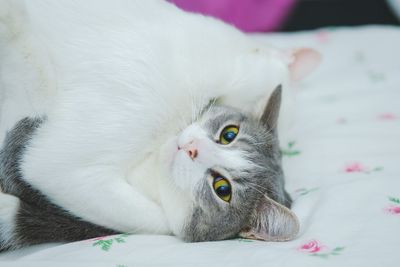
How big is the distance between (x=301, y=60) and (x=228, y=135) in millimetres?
598

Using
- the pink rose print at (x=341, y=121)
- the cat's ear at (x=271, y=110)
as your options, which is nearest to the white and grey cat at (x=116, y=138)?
the cat's ear at (x=271, y=110)

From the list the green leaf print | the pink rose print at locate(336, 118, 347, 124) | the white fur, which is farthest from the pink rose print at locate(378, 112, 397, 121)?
the green leaf print

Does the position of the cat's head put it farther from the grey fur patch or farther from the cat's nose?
the grey fur patch

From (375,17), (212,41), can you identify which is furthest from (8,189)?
(375,17)

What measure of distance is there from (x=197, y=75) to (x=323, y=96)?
0.97m

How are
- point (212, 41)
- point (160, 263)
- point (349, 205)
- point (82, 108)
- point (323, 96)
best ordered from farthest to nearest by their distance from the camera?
point (323, 96) → point (212, 41) → point (349, 205) → point (82, 108) → point (160, 263)

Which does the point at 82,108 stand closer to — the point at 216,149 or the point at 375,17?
the point at 216,149

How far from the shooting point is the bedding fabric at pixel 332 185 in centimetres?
113

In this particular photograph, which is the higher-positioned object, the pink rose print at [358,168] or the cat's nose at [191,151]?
the pink rose print at [358,168]

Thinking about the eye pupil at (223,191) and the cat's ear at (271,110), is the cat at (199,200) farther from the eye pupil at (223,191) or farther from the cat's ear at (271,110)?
the cat's ear at (271,110)

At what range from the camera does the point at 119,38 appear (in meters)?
1.29

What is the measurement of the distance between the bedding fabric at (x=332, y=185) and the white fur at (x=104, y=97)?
0.13 m

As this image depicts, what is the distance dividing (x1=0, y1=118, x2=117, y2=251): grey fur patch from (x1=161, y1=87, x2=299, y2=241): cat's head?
0.27m

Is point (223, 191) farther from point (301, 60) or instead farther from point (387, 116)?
point (387, 116)
